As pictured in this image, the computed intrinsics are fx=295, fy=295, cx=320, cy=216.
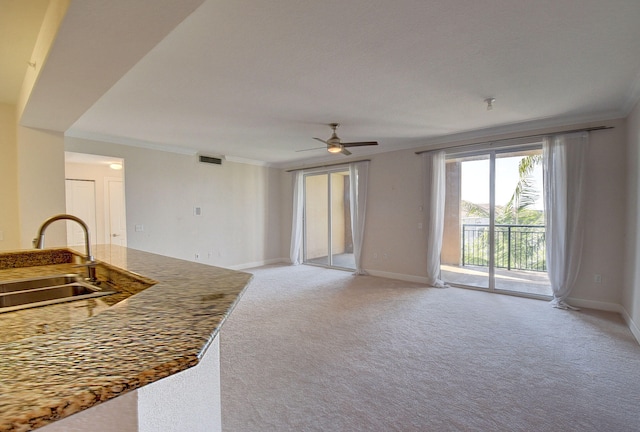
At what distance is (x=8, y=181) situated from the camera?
3387 millimetres

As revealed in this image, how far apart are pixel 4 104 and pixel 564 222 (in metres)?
7.01

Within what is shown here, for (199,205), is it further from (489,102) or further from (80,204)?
(489,102)

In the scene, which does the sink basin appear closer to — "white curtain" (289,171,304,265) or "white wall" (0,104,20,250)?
"white wall" (0,104,20,250)

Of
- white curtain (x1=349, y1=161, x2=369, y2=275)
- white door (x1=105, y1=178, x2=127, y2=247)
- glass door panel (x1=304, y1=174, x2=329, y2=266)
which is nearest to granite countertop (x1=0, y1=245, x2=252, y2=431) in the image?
white curtain (x1=349, y1=161, x2=369, y2=275)

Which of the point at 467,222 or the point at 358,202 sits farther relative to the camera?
the point at 358,202

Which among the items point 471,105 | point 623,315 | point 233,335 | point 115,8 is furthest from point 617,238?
point 115,8

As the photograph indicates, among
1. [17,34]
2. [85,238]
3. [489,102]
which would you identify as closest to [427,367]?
[85,238]

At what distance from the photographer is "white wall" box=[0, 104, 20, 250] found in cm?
335

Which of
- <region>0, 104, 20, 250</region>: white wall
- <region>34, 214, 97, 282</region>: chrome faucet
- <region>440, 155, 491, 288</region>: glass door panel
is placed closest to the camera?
<region>34, 214, 97, 282</region>: chrome faucet

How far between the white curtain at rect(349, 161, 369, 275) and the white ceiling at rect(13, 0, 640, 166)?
1801 millimetres

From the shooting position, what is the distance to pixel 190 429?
89 cm

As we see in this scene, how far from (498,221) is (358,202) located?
2472mm

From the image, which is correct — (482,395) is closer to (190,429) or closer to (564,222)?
(190,429)

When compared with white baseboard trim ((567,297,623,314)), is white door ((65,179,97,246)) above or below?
above
